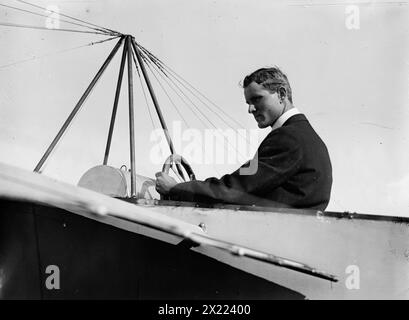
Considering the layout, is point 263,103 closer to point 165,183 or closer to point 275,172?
point 275,172

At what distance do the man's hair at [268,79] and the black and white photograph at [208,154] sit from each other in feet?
0.04

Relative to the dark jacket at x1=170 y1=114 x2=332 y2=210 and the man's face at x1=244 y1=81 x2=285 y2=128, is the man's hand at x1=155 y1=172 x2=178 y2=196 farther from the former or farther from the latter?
the man's face at x1=244 y1=81 x2=285 y2=128

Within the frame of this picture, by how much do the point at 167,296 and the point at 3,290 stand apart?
0.78m

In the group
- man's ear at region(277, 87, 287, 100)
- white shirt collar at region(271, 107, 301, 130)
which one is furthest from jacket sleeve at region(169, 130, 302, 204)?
man's ear at region(277, 87, 287, 100)

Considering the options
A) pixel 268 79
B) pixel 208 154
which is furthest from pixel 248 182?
pixel 208 154

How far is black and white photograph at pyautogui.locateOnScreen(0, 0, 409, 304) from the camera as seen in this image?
308cm

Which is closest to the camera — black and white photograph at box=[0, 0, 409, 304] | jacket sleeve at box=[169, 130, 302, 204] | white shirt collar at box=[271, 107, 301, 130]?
black and white photograph at box=[0, 0, 409, 304]

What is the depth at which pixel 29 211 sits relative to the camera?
3088 mm

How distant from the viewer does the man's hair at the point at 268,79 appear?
3658mm

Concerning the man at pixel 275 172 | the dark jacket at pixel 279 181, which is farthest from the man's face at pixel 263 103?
the dark jacket at pixel 279 181

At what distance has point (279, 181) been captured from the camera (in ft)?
11.0

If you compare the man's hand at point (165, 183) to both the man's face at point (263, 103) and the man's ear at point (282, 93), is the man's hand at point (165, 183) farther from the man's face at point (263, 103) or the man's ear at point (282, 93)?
the man's ear at point (282, 93)

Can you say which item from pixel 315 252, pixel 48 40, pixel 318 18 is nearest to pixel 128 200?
pixel 315 252

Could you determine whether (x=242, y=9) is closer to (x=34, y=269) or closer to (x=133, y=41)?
(x=133, y=41)
